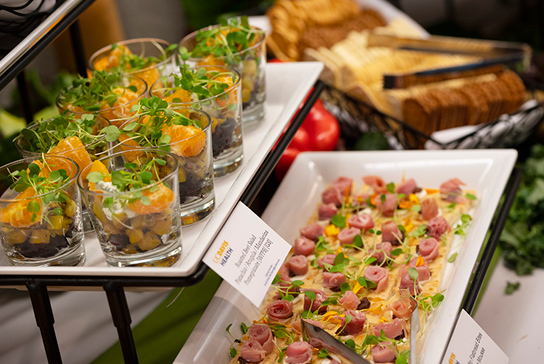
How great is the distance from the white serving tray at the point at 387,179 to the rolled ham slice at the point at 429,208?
0.09 metres

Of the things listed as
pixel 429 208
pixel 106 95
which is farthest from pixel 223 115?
pixel 429 208

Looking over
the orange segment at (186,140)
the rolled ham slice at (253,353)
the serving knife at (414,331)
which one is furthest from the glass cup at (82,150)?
the serving knife at (414,331)

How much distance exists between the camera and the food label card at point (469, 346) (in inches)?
36.0

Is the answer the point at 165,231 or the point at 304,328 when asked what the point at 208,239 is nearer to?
the point at 165,231

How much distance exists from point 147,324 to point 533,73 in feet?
5.76

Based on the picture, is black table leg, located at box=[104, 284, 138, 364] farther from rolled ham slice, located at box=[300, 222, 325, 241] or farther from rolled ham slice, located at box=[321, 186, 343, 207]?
rolled ham slice, located at box=[321, 186, 343, 207]

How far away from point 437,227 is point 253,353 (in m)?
0.51

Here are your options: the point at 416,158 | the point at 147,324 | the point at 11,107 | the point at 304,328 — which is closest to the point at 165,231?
the point at 304,328

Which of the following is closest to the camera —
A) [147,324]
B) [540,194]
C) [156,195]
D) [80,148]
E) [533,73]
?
[156,195]

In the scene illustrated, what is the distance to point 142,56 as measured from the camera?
3.98ft

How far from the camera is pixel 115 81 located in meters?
1.07

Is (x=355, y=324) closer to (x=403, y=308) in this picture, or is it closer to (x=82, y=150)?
(x=403, y=308)

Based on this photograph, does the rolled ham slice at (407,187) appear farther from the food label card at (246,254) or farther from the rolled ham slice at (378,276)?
the food label card at (246,254)

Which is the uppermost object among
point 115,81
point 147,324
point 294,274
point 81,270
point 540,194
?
point 115,81
